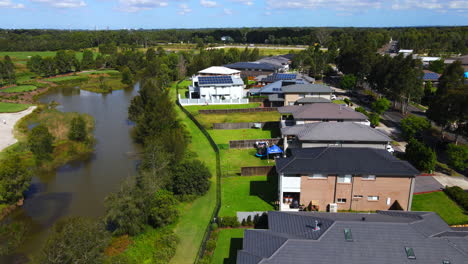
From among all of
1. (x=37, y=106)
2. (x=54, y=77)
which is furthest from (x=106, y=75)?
(x=37, y=106)

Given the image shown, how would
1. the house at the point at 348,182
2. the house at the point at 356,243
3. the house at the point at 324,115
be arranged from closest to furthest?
1. the house at the point at 356,243
2. the house at the point at 348,182
3. the house at the point at 324,115

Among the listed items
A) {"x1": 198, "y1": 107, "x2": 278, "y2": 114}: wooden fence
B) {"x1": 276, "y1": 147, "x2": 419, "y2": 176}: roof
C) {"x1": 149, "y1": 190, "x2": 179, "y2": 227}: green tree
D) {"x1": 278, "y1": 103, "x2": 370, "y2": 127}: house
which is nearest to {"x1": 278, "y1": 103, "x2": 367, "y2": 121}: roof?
{"x1": 278, "y1": 103, "x2": 370, "y2": 127}: house

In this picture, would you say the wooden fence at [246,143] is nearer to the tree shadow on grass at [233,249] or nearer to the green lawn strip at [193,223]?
the green lawn strip at [193,223]

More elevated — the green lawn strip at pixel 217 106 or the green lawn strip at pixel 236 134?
the green lawn strip at pixel 217 106

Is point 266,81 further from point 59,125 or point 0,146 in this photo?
point 0,146

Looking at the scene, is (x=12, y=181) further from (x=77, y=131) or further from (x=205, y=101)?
(x=205, y=101)

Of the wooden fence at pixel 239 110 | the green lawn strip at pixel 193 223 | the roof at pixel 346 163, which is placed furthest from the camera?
the wooden fence at pixel 239 110

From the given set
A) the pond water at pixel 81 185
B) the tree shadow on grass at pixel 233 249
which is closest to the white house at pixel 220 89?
the pond water at pixel 81 185

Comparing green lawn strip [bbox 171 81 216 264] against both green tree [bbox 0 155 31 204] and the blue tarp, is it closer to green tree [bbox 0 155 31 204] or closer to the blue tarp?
the blue tarp
